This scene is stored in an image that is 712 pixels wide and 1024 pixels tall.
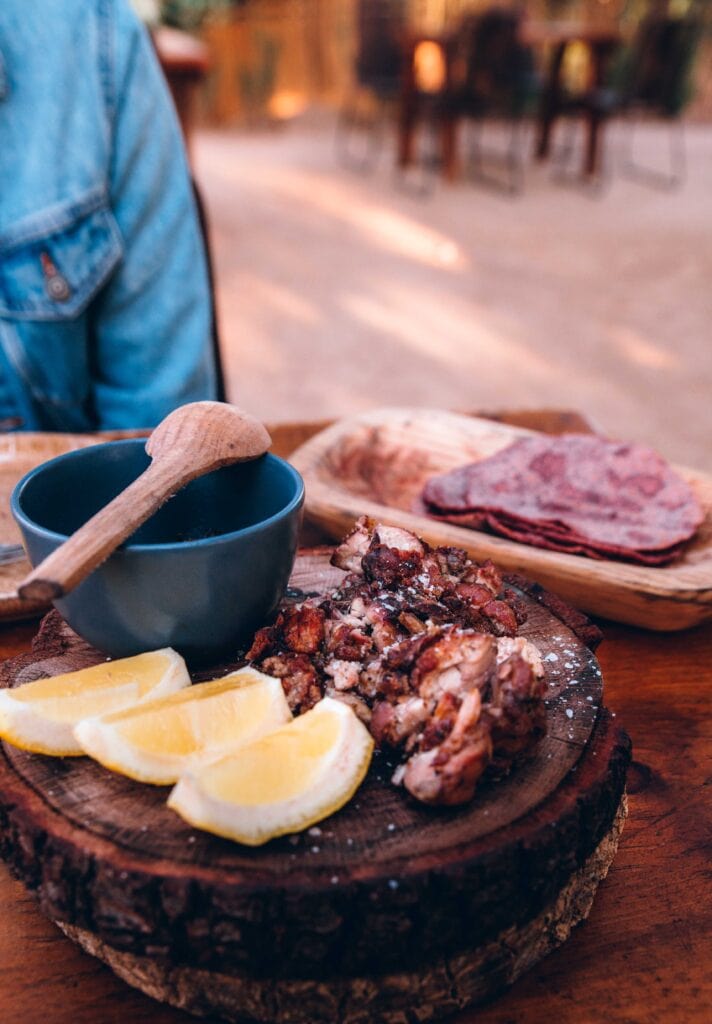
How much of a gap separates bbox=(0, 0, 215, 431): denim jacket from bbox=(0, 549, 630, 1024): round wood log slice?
1311 millimetres

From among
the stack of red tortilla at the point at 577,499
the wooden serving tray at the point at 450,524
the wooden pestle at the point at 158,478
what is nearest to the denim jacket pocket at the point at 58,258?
the wooden serving tray at the point at 450,524

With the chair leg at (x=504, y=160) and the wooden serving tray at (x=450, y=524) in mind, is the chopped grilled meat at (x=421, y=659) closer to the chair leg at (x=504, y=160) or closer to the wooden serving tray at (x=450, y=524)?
the wooden serving tray at (x=450, y=524)

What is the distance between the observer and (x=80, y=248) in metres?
1.86

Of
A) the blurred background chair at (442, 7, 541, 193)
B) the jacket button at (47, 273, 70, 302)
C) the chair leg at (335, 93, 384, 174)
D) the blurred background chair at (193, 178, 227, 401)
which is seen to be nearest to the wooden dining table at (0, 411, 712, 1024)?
the jacket button at (47, 273, 70, 302)

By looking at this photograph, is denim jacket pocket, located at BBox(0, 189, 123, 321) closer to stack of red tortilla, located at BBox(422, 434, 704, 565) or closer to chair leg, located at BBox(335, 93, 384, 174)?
stack of red tortilla, located at BBox(422, 434, 704, 565)

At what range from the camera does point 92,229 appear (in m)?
1.87

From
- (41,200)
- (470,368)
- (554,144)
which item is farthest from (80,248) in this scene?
(554,144)

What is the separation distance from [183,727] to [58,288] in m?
1.35

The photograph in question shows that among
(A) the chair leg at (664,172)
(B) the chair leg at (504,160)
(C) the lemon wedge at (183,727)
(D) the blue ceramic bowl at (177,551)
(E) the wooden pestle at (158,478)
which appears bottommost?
(A) the chair leg at (664,172)

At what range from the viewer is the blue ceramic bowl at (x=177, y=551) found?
0.81 metres

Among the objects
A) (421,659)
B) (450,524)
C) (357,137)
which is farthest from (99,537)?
(357,137)

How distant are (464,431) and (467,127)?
1153 centimetres

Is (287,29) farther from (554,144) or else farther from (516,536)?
(516,536)

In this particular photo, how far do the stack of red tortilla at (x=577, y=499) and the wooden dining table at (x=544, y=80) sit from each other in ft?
25.7
